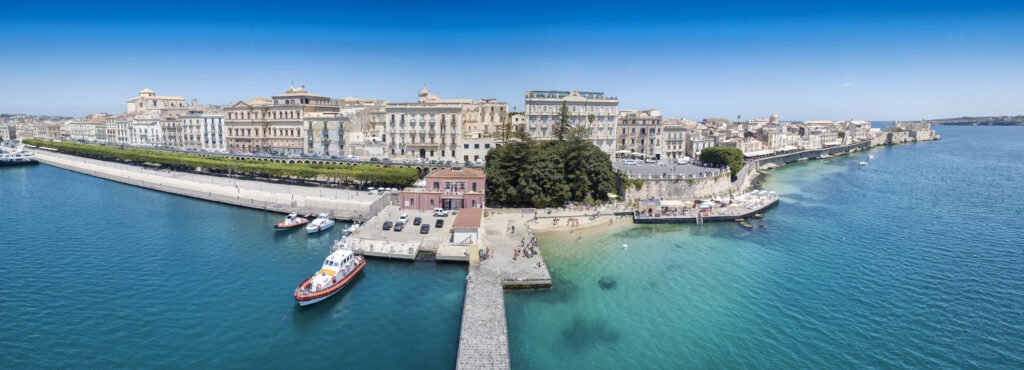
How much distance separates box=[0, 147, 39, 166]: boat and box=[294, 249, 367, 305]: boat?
10268 cm

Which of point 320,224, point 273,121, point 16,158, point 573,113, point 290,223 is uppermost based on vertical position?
point 573,113

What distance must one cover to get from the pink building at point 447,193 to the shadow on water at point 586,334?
77.1ft

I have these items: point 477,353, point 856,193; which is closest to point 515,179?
point 477,353

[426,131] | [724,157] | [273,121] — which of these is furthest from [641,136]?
[273,121]

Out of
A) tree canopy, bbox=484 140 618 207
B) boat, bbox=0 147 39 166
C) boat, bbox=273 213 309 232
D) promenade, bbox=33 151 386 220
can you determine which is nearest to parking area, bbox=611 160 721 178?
tree canopy, bbox=484 140 618 207

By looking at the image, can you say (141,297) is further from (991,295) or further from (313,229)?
(991,295)

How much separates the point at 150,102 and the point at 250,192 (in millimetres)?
98120

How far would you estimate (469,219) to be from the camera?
38844 millimetres

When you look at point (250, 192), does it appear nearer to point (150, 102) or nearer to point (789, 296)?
point (789, 296)

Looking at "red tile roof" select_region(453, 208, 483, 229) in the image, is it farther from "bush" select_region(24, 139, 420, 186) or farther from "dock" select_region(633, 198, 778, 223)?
"bush" select_region(24, 139, 420, 186)

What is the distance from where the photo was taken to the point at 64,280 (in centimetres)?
3039

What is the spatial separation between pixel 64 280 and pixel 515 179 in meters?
36.9

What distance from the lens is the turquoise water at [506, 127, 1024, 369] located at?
23438 mm

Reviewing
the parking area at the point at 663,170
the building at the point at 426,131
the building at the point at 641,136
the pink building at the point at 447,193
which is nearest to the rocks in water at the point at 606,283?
the pink building at the point at 447,193
